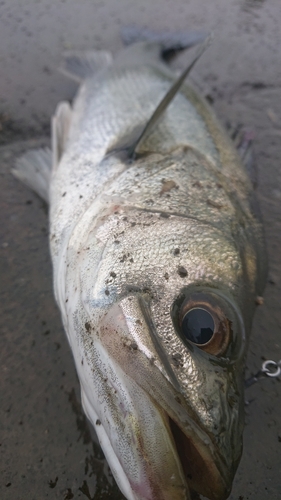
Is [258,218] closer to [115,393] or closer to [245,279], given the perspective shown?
[245,279]

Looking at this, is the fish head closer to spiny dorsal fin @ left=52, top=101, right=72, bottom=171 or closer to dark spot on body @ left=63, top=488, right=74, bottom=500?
dark spot on body @ left=63, top=488, right=74, bottom=500

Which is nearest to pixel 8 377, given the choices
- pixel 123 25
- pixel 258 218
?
pixel 258 218

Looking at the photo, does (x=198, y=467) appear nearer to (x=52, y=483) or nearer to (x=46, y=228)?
(x=52, y=483)

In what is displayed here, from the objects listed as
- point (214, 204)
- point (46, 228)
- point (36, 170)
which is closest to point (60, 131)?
point (36, 170)

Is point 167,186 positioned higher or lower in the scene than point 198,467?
higher

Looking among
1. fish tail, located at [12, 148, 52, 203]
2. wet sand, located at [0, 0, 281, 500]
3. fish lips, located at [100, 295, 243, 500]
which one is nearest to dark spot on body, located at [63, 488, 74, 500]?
wet sand, located at [0, 0, 281, 500]

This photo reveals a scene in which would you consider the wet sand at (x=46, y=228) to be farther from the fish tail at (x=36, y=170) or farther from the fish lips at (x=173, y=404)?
the fish lips at (x=173, y=404)

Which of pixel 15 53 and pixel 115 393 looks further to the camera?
pixel 15 53

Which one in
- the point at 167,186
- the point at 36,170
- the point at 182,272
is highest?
the point at 167,186
